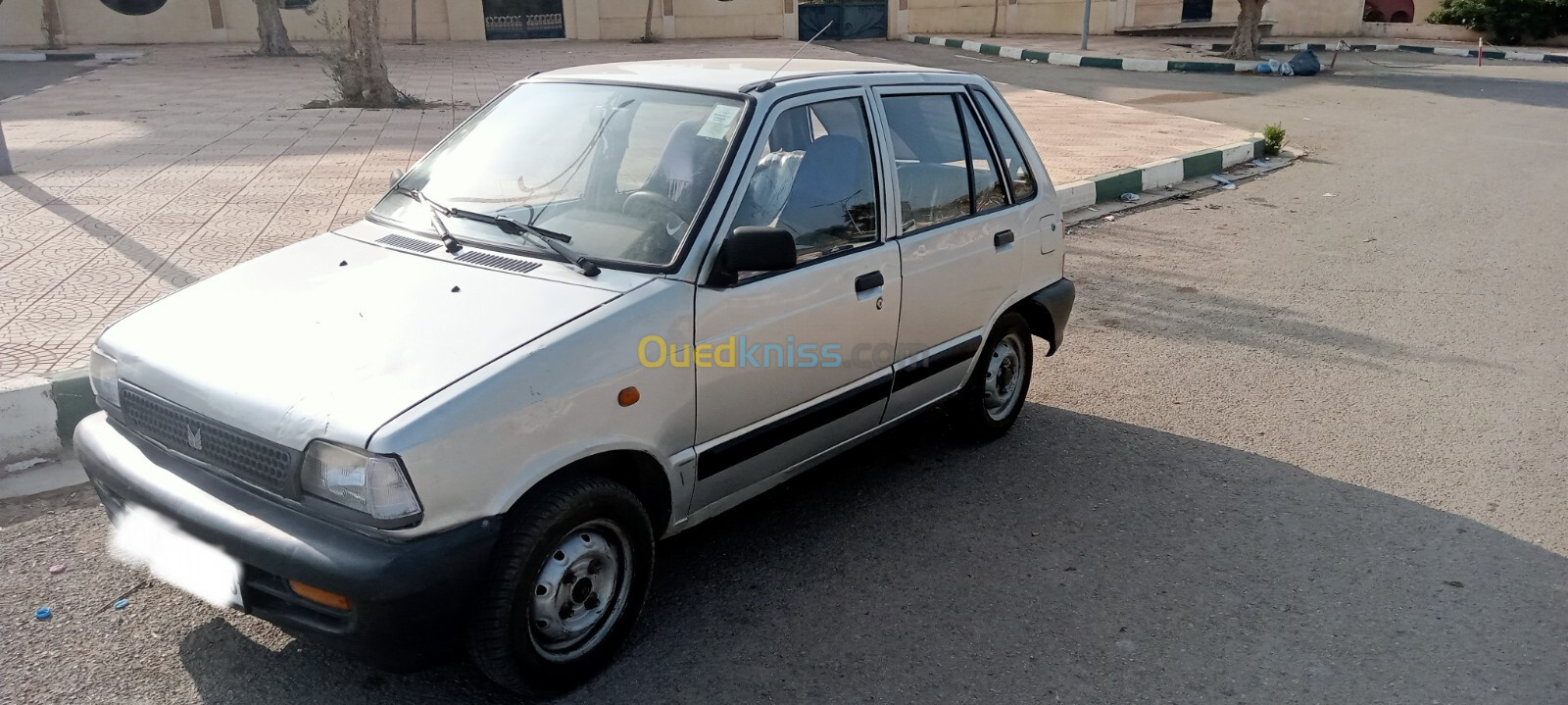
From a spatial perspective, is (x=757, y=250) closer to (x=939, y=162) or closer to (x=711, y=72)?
(x=711, y=72)

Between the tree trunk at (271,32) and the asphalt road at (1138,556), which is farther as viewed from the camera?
the tree trunk at (271,32)

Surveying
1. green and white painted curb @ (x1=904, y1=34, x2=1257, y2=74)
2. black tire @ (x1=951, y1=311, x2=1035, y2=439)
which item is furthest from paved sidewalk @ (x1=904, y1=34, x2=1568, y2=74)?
black tire @ (x1=951, y1=311, x2=1035, y2=439)

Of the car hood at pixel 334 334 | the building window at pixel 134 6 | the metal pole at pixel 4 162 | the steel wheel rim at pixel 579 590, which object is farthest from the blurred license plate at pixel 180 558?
→ the building window at pixel 134 6

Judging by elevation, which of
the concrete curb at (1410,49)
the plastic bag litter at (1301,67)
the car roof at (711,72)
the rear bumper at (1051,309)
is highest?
the concrete curb at (1410,49)

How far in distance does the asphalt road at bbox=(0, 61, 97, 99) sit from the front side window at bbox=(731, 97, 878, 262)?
16340 millimetres

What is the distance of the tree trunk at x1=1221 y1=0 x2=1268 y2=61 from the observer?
2241cm

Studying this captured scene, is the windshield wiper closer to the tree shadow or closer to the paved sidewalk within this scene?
the tree shadow

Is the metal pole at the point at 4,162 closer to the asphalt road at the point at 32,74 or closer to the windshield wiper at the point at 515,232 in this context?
the windshield wiper at the point at 515,232

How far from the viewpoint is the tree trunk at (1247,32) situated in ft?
73.5

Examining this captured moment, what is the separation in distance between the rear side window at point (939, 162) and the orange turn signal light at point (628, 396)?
4.56 ft

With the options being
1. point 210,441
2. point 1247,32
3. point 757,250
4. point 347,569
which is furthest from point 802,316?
point 1247,32

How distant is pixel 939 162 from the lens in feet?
13.8

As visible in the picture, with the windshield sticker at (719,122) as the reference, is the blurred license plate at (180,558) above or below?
below

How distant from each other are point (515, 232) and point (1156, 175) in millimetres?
8556
